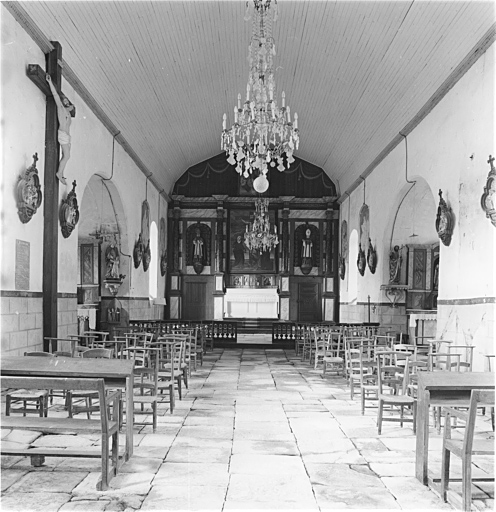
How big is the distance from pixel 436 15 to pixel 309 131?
8.19 m

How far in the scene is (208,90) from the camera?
13742 millimetres

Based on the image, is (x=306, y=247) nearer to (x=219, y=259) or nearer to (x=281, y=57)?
(x=219, y=259)

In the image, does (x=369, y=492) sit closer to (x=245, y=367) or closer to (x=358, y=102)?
(x=245, y=367)

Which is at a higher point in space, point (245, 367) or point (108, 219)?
point (108, 219)

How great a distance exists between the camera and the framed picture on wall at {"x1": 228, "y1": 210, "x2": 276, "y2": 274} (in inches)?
796

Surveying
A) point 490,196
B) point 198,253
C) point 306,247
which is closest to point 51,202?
point 490,196

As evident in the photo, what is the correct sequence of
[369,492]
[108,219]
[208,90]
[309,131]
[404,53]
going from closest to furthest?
[369,492], [404,53], [208,90], [108,219], [309,131]

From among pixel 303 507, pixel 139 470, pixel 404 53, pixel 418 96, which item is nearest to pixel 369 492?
pixel 303 507

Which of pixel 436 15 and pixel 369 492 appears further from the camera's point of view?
pixel 436 15

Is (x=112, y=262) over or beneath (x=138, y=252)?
beneath

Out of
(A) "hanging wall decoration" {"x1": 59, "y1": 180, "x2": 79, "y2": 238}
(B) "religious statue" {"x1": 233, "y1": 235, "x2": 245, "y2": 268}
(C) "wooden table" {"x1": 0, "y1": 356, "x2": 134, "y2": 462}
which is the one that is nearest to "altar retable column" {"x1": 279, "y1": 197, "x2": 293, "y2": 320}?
(B) "religious statue" {"x1": 233, "y1": 235, "x2": 245, "y2": 268}

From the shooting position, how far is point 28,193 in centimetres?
798

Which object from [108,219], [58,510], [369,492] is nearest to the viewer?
[58,510]

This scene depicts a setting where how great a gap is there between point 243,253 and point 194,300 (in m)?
2.17
